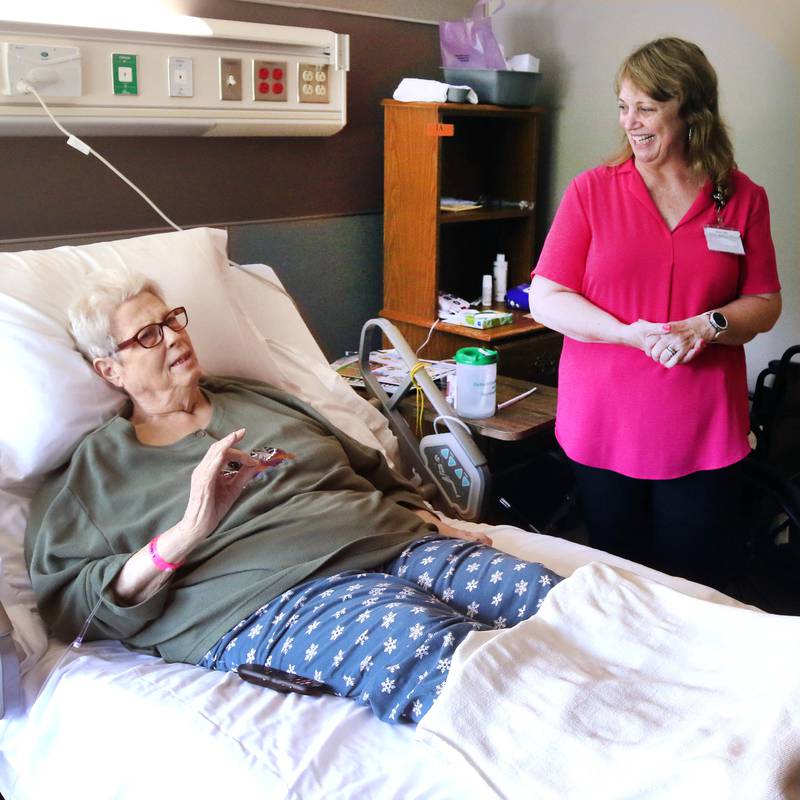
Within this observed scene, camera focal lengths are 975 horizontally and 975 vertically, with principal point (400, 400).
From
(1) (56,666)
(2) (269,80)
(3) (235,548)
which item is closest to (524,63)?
(2) (269,80)

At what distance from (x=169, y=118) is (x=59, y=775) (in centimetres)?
155

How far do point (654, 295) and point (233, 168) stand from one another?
127 centimetres

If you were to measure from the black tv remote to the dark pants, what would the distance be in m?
0.87

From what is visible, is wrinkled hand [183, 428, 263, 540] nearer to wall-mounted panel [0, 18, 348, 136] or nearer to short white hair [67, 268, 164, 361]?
short white hair [67, 268, 164, 361]

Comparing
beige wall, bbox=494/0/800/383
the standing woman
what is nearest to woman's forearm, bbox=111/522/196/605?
the standing woman

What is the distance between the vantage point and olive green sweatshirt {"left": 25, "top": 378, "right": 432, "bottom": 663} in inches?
65.4

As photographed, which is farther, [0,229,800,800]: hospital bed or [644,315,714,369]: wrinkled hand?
[644,315,714,369]: wrinkled hand

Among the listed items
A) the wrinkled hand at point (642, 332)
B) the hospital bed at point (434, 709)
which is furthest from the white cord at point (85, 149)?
the wrinkled hand at point (642, 332)

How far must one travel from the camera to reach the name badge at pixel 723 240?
1973mm

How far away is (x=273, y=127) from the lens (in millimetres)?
2623

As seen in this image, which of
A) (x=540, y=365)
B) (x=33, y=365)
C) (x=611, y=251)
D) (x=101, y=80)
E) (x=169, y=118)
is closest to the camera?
(x=33, y=365)

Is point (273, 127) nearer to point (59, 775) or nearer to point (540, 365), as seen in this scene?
point (540, 365)

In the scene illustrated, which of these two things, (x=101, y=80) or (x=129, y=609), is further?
(x=101, y=80)

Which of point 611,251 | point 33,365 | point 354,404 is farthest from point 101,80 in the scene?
point 611,251
